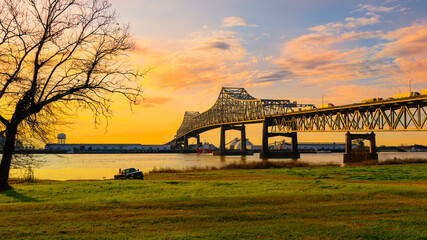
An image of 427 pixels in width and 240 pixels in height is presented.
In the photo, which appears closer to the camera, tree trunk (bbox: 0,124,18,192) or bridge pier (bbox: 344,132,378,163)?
tree trunk (bbox: 0,124,18,192)

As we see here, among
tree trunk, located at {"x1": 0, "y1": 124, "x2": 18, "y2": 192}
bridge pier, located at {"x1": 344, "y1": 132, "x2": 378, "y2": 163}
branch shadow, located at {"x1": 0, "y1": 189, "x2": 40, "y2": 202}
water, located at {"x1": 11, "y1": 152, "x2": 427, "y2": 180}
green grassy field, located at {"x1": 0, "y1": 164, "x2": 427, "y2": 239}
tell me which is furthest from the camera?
bridge pier, located at {"x1": 344, "y1": 132, "x2": 378, "y2": 163}

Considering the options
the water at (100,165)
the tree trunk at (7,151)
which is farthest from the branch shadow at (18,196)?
the water at (100,165)

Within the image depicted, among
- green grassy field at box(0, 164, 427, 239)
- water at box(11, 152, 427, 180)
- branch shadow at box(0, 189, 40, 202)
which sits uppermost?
branch shadow at box(0, 189, 40, 202)

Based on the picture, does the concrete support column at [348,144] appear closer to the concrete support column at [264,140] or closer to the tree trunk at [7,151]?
the concrete support column at [264,140]

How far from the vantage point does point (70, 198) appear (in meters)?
20.3

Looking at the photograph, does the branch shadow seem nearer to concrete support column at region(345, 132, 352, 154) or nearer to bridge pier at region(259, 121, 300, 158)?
concrete support column at region(345, 132, 352, 154)

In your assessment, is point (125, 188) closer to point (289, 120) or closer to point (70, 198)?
point (70, 198)

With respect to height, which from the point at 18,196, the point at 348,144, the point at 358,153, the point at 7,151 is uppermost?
the point at 7,151

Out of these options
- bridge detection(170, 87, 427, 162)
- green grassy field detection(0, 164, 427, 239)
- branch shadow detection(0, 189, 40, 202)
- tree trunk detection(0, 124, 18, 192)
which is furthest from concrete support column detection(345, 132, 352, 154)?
branch shadow detection(0, 189, 40, 202)

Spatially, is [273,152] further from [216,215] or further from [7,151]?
[216,215]

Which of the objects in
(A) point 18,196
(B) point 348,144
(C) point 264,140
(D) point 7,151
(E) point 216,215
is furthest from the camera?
(C) point 264,140

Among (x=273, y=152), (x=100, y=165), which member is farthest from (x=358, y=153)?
(x=100, y=165)

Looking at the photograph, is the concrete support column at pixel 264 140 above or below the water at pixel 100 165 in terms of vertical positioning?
above

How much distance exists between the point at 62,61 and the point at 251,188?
1487 cm
